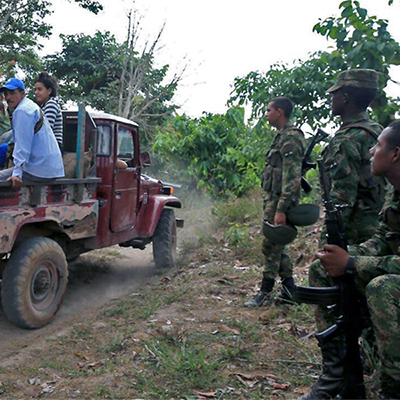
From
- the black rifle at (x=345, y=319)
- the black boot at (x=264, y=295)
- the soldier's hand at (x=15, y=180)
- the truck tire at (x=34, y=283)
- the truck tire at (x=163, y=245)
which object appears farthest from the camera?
the truck tire at (x=163, y=245)

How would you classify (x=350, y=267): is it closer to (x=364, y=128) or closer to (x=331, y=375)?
(x=331, y=375)

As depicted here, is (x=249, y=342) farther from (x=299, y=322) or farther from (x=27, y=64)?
(x=27, y=64)

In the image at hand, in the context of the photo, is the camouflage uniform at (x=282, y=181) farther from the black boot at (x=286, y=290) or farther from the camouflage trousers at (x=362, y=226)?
the camouflage trousers at (x=362, y=226)

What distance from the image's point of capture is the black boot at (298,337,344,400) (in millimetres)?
2650

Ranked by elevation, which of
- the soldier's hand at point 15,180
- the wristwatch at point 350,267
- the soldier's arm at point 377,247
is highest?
the soldier's hand at point 15,180

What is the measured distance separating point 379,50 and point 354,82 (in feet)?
5.00

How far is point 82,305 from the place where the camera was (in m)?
5.06

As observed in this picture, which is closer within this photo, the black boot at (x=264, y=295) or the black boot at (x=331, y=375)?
the black boot at (x=331, y=375)

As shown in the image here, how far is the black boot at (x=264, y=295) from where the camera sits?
4.57 m

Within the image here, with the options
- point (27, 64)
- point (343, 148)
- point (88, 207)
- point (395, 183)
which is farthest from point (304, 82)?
point (27, 64)

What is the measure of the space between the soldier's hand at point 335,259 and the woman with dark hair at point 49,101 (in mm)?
3283

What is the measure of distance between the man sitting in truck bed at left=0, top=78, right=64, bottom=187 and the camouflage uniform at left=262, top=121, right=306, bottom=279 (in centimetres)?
191

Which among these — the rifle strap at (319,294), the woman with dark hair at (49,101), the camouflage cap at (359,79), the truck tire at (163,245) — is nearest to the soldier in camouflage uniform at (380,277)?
the rifle strap at (319,294)

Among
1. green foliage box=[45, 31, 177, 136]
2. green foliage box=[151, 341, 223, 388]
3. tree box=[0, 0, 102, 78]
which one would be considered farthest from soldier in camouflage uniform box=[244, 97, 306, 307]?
green foliage box=[45, 31, 177, 136]
